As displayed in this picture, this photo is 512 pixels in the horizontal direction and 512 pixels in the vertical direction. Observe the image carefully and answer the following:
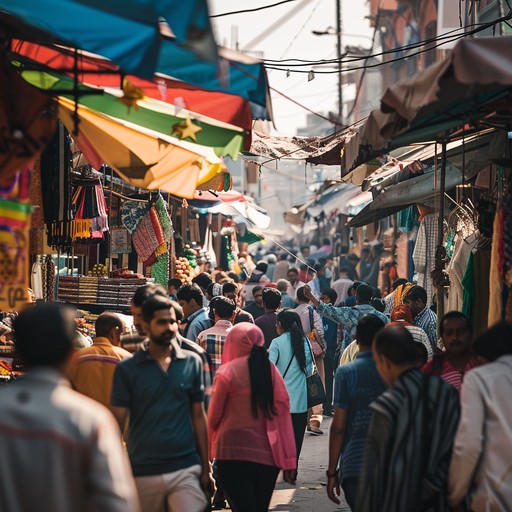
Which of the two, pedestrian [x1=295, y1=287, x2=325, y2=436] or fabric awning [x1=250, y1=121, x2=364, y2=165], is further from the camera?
pedestrian [x1=295, y1=287, x2=325, y2=436]

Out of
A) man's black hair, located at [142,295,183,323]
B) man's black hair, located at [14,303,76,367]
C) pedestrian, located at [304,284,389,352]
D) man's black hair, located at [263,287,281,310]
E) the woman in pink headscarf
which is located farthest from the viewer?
man's black hair, located at [263,287,281,310]

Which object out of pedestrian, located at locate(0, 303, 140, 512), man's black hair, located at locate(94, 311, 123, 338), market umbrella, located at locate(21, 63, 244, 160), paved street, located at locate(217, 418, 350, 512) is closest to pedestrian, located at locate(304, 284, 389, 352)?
paved street, located at locate(217, 418, 350, 512)

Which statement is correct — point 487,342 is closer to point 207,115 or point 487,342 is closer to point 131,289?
point 207,115

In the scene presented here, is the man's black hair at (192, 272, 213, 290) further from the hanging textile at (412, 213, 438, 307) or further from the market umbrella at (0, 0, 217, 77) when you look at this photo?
the market umbrella at (0, 0, 217, 77)

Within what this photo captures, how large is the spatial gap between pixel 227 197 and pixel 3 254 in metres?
14.8

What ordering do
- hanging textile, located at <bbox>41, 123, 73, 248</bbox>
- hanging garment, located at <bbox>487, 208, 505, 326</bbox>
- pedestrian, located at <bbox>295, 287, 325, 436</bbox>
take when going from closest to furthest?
hanging garment, located at <bbox>487, 208, 505, 326</bbox> → hanging textile, located at <bbox>41, 123, 73, 248</bbox> → pedestrian, located at <bbox>295, 287, 325, 436</bbox>

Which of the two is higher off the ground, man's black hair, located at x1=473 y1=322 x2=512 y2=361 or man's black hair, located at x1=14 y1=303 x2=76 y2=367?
man's black hair, located at x1=14 y1=303 x2=76 y2=367

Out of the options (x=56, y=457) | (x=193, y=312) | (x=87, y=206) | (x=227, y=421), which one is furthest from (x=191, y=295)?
(x=56, y=457)

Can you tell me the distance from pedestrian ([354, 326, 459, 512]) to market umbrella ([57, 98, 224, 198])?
98.1 inches

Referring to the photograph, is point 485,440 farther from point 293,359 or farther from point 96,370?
point 293,359

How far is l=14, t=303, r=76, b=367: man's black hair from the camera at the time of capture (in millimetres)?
3951

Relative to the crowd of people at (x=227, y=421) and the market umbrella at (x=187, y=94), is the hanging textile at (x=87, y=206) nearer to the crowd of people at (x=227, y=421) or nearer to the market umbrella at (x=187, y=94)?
the crowd of people at (x=227, y=421)

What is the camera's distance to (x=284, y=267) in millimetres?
25688

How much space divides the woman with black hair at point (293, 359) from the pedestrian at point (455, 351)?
3.52m
